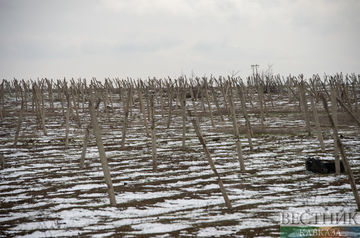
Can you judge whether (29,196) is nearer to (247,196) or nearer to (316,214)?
(247,196)

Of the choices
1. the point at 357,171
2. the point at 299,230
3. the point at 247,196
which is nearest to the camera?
the point at 299,230

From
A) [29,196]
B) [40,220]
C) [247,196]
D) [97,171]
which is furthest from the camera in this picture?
[97,171]

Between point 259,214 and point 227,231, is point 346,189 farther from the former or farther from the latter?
point 227,231

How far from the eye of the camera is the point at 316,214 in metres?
7.24

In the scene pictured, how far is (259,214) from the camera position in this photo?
7566mm

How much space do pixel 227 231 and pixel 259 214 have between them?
3.83ft

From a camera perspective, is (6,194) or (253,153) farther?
(253,153)

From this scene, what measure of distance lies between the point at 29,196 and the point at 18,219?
2008 mm

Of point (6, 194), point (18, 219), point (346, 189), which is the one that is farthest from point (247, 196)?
point (6, 194)

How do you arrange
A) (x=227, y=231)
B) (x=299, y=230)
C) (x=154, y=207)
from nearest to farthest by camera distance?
(x=299, y=230)
(x=227, y=231)
(x=154, y=207)

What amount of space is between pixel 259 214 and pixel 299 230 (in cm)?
139

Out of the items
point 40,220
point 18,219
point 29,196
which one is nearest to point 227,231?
point 40,220

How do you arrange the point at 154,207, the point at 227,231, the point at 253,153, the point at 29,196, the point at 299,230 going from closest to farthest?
the point at 299,230, the point at 227,231, the point at 154,207, the point at 29,196, the point at 253,153

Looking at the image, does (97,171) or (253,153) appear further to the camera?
(253,153)
